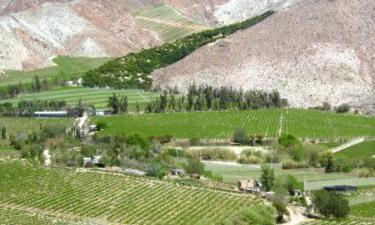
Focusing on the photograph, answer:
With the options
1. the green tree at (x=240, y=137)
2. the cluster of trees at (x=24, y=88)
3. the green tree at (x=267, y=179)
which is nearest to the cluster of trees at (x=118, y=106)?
the cluster of trees at (x=24, y=88)

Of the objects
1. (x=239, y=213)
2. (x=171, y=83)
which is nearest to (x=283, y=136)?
(x=239, y=213)

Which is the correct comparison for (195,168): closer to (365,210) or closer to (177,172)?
(177,172)

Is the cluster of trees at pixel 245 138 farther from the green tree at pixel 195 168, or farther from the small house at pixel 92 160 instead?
the green tree at pixel 195 168

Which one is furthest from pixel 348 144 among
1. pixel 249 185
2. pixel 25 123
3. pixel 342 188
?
pixel 25 123

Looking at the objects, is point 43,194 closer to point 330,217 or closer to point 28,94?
point 330,217

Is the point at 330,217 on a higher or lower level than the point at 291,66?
lower
